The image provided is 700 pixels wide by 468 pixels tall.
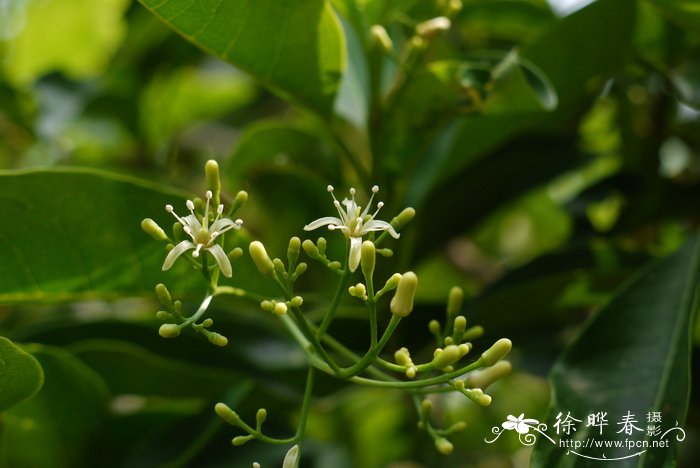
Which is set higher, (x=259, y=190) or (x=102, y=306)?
(x=259, y=190)

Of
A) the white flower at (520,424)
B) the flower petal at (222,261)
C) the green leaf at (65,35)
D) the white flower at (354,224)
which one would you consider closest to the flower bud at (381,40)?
the white flower at (354,224)

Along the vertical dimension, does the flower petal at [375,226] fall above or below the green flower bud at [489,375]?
above

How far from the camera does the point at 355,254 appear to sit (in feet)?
2.72

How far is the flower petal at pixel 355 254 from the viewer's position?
0.82m

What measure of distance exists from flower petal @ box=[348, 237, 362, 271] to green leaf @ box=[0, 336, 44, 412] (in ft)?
1.19

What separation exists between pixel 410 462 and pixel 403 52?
80 cm

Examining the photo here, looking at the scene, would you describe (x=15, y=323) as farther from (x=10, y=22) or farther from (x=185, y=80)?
(x=10, y=22)

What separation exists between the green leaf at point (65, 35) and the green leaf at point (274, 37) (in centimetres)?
155

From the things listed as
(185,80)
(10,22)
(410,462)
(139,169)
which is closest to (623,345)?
(410,462)

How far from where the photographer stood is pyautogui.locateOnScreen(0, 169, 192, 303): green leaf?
0.99m

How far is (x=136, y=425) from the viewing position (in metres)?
1.31

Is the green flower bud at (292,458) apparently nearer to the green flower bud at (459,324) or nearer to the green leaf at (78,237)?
the green flower bud at (459,324)

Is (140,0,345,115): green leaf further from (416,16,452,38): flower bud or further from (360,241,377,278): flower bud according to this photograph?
(360,241,377,278): flower bud

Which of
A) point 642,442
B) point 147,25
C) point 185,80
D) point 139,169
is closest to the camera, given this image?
point 642,442
